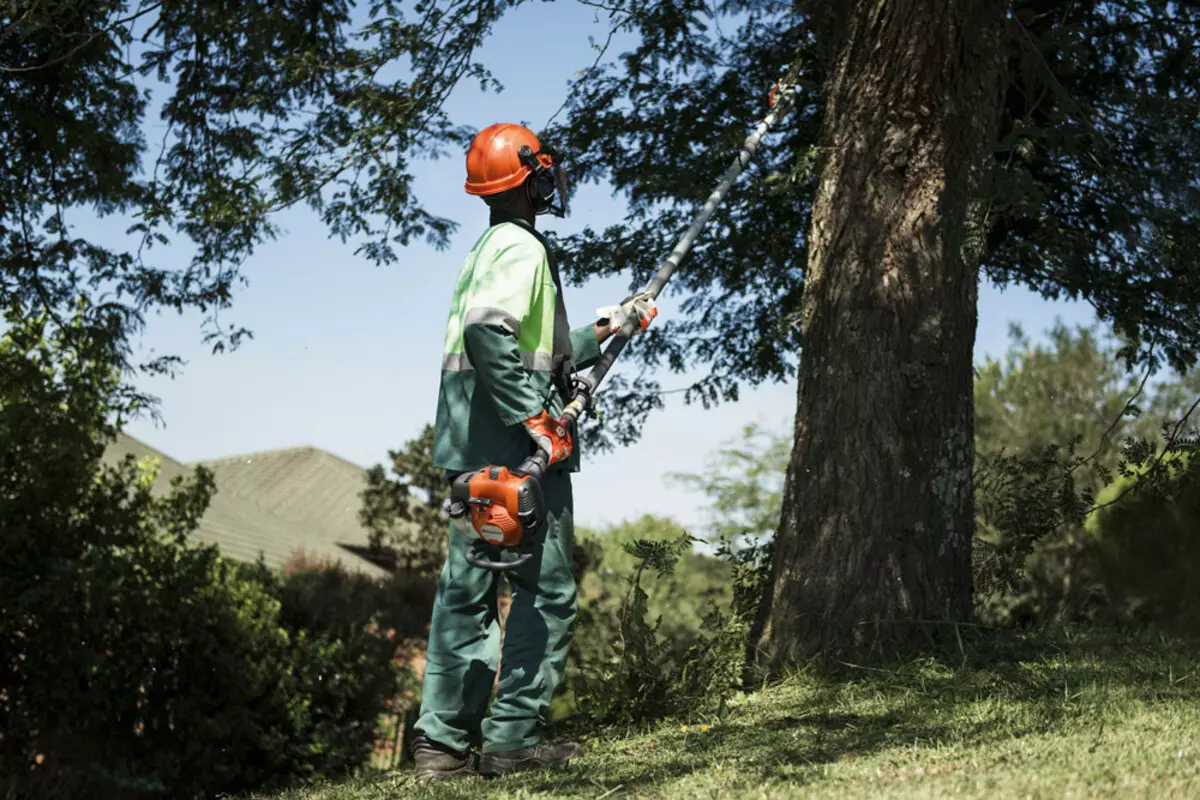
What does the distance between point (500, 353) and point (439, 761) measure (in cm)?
169

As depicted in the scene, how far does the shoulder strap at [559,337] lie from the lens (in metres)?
5.28

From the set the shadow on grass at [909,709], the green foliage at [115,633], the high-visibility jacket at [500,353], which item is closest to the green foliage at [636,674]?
the shadow on grass at [909,709]

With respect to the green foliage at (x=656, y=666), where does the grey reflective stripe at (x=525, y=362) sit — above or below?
above

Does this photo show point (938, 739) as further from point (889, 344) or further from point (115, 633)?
point (115, 633)

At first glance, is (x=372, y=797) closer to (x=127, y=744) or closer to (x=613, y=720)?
(x=613, y=720)

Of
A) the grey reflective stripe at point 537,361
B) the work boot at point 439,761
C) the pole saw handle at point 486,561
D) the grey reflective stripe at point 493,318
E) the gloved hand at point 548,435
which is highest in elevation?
→ the grey reflective stripe at point 493,318

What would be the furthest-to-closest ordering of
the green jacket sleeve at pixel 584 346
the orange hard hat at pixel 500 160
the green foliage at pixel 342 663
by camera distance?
the green foliage at pixel 342 663
the green jacket sleeve at pixel 584 346
the orange hard hat at pixel 500 160

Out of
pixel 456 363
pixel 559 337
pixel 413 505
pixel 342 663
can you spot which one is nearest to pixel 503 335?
pixel 456 363

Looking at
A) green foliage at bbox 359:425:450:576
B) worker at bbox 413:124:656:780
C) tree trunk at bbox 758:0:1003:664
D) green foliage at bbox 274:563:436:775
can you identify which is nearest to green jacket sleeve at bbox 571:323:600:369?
worker at bbox 413:124:656:780

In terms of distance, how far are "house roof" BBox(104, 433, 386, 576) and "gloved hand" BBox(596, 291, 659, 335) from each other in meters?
14.1

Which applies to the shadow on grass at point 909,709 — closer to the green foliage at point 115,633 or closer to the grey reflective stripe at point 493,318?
the grey reflective stripe at point 493,318

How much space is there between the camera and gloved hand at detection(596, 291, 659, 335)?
576cm

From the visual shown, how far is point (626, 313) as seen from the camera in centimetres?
577

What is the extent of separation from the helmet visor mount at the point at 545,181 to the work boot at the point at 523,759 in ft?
7.38
